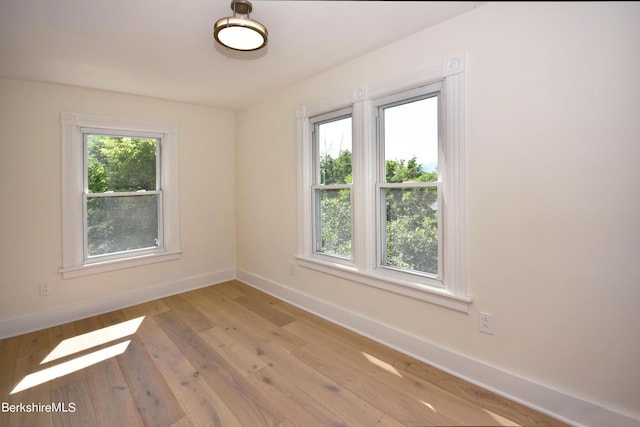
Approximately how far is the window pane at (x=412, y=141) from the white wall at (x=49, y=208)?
8.31ft

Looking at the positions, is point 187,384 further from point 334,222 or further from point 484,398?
point 484,398

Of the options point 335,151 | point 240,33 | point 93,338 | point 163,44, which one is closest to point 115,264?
point 93,338

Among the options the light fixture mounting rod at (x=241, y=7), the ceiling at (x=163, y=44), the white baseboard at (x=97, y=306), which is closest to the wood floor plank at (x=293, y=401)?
the ceiling at (x=163, y=44)

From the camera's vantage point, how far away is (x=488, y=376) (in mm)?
1805

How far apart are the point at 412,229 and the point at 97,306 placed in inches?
127

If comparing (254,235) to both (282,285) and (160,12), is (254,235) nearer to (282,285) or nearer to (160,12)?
(282,285)

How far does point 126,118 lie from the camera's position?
3217 mm

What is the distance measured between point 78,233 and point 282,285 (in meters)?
2.12

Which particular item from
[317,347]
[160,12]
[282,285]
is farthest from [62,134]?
[317,347]

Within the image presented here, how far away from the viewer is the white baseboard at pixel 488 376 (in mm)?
1495

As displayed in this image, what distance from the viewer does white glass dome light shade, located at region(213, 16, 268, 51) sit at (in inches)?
66.0

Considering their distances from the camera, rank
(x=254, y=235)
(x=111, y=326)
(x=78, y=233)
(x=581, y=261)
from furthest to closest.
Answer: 1. (x=254, y=235)
2. (x=78, y=233)
3. (x=111, y=326)
4. (x=581, y=261)

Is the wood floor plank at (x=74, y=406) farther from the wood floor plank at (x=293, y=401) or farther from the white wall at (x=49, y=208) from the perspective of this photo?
the white wall at (x=49, y=208)

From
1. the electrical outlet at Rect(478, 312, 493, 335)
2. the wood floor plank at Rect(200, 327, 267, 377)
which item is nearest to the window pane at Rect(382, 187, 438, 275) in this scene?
the electrical outlet at Rect(478, 312, 493, 335)
